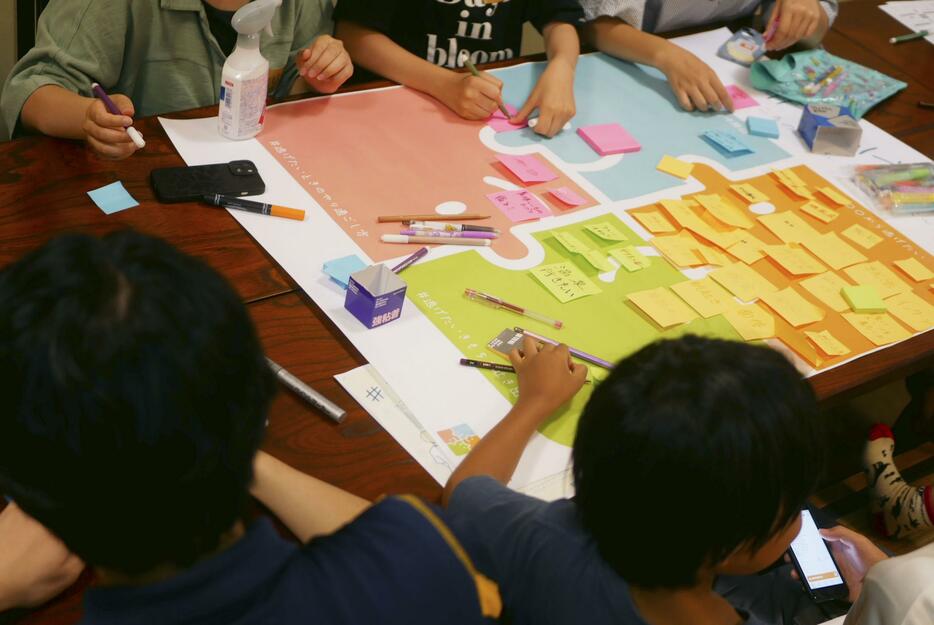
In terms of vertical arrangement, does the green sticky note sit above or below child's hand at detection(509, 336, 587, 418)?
above

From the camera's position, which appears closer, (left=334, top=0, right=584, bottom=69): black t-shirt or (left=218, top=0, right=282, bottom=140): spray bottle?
(left=218, top=0, right=282, bottom=140): spray bottle

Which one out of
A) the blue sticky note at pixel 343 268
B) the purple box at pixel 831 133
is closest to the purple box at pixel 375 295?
the blue sticky note at pixel 343 268

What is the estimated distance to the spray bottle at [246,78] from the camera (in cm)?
138

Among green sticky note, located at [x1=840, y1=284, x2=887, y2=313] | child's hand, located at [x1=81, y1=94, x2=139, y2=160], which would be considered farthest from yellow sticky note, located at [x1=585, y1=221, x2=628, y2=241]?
child's hand, located at [x1=81, y1=94, x2=139, y2=160]

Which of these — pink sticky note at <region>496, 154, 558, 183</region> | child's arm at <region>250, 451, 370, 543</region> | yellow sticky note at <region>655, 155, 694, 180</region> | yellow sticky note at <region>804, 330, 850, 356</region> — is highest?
A: yellow sticky note at <region>655, 155, 694, 180</region>

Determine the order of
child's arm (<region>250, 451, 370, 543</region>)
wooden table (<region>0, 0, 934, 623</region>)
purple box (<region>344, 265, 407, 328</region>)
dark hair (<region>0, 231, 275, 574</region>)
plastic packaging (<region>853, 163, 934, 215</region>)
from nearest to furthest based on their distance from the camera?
dark hair (<region>0, 231, 275, 574</region>) < child's arm (<region>250, 451, 370, 543</region>) < wooden table (<region>0, 0, 934, 623</region>) < purple box (<region>344, 265, 407, 328</region>) < plastic packaging (<region>853, 163, 934, 215</region>)

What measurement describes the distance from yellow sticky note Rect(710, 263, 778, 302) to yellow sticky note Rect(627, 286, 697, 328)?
0.09m

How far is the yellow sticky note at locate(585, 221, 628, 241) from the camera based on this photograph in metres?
1.46

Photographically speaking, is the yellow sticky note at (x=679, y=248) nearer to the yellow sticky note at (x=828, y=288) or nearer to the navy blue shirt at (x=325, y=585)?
the yellow sticky note at (x=828, y=288)

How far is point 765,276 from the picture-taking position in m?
1.45

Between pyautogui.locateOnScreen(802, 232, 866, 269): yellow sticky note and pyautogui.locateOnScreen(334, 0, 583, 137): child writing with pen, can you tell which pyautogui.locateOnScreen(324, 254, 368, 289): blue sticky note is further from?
pyautogui.locateOnScreen(802, 232, 866, 269): yellow sticky note

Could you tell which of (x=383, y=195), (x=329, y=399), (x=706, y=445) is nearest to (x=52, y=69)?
(x=383, y=195)

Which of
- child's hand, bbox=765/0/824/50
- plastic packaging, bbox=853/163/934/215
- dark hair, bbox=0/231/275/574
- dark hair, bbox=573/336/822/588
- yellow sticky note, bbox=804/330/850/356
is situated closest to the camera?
dark hair, bbox=0/231/275/574

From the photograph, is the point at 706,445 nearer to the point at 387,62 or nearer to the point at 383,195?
the point at 383,195
